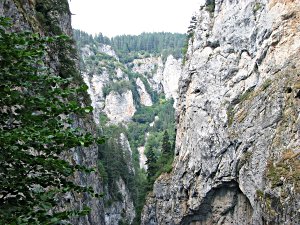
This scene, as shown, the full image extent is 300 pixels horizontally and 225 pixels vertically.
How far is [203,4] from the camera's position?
50688 millimetres

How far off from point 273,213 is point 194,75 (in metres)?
22.4

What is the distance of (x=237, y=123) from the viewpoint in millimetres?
35219

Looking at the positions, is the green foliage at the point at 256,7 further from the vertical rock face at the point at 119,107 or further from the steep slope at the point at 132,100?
the vertical rock face at the point at 119,107

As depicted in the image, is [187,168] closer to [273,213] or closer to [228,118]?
[228,118]

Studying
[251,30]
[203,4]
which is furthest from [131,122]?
[251,30]

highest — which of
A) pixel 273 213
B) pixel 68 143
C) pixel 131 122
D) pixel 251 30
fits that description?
pixel 131 122

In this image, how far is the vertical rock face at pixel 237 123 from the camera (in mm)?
27312

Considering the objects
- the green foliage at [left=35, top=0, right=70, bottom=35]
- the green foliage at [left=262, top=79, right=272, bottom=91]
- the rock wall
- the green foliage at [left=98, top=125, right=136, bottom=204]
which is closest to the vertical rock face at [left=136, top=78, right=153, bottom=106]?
the rock wall

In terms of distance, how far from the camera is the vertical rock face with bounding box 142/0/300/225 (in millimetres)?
27312

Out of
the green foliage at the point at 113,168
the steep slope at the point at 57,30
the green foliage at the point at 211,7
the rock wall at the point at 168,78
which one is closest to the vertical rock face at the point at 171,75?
the rock wall at the point at 168,78

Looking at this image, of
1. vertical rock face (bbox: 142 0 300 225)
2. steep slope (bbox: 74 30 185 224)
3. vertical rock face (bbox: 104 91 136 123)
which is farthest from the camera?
vertical rock face (bbox: 104 91 136 123)

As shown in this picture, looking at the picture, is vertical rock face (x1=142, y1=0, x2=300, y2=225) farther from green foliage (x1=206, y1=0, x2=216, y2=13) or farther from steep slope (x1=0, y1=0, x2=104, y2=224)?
steep slope (x1=0, y1=0, x2=104, y2=224)

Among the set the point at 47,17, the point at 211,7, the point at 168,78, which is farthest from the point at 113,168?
the point at 168,78

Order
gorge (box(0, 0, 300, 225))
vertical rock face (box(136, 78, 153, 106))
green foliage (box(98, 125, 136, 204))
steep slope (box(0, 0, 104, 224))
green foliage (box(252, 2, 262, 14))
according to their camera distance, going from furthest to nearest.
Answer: vertical rock face (box(136, 78, 153, 106)) < green foliage (box(98, 125, 136, 204)) < green foliage (box(252, 2, 262, 14)) < gorge (box(0, 0, 300, 225)) < steep slope (box(0, 0, 104, 224))
